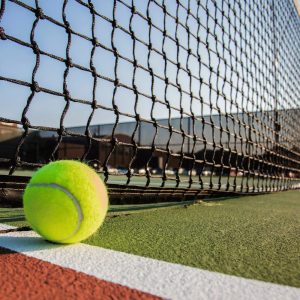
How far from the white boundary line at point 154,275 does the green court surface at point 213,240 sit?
0.06m

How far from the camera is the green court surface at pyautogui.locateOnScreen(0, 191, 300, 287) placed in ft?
3.18

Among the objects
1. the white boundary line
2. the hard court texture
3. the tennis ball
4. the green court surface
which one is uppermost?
the tennis ball

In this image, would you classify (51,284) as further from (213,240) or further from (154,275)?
(213,240)

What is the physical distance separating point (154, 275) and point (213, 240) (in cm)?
51

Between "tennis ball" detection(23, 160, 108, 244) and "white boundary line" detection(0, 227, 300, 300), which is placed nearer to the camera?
"white boundary line" detection(0, 227, 300, 300)

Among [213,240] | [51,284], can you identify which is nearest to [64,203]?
[51,284]

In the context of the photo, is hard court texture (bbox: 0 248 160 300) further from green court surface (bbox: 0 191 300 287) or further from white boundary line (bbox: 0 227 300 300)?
green court surface (bbox: 0 191 300 287)

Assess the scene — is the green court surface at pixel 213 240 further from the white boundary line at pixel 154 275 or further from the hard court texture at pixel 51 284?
the hard court texture at pixel 51 284

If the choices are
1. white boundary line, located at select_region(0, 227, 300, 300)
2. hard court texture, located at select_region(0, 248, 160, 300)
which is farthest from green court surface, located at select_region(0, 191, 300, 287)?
hard court texture, located at select_region(0, 248, 160, 300)

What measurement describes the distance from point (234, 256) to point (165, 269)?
274mm

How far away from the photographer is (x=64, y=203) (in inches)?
41.9

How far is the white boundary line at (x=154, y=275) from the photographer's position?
0.75m

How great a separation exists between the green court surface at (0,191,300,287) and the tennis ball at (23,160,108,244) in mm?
124

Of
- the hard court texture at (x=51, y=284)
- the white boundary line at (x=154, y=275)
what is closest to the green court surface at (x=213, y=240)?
the white boundary line at (x=154, y=275)
